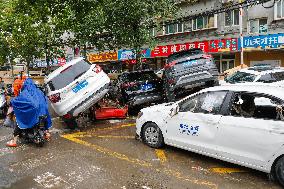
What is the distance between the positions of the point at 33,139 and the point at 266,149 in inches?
223

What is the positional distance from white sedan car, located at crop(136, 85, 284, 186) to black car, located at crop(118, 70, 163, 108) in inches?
171

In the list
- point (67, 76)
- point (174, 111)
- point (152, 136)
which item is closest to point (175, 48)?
point (67, 76)

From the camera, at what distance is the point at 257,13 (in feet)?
78.6

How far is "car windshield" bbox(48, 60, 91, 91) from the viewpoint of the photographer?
932 cm

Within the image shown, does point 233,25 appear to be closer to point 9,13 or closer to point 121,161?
point 9,13

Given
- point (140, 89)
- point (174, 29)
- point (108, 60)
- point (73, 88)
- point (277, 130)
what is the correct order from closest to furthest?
point (277, 130) < point (73, 88) < point (140, 89) < point (174, 29) < point (108, 60)

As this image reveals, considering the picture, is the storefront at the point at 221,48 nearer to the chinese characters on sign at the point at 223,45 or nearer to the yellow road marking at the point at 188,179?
the chinese characters on sign at the point at 223,45

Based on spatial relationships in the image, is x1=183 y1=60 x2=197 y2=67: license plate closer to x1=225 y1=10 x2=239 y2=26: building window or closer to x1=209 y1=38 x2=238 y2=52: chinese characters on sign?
x1=209 y1=38 x2=238 y2=52: chinese characters on sign

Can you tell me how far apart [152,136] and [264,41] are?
1751 centimetres

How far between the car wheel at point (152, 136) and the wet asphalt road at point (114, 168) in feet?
0.47

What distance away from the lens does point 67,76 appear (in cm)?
947

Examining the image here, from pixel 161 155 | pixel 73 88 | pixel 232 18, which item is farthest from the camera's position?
pixel 232 18

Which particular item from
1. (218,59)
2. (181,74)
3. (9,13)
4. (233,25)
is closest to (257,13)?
(233,25)

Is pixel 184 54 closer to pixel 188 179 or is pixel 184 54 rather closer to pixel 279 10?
pixel 188 179
